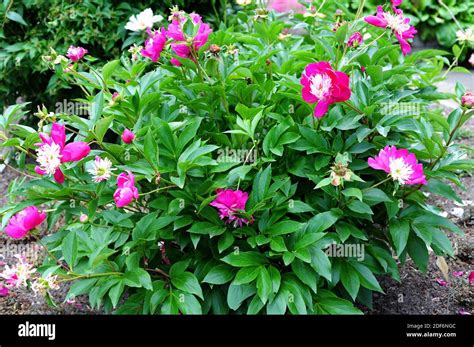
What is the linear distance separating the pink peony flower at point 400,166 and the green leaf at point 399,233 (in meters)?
0.21

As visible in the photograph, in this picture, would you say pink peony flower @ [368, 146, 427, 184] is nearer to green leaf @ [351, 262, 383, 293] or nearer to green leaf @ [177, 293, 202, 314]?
green leaf @ [351, 262, 383, 293]

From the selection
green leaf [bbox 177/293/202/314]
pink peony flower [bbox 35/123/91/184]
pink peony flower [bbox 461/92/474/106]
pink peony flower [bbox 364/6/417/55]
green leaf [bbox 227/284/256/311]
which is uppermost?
pink peony flower [bbox 364/6/417/55]

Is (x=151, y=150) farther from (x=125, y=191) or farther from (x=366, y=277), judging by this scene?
(x=366, y=277)

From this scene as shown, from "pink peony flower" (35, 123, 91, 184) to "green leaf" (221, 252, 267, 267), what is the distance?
53 cm

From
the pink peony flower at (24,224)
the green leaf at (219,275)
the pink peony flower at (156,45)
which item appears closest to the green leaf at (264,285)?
the green leaf at (219,275)

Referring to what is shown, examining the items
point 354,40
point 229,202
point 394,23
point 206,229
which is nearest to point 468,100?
point 394,23

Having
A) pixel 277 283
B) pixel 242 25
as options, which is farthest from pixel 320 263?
pixel 242 25

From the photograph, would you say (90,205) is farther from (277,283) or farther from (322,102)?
(322,102)

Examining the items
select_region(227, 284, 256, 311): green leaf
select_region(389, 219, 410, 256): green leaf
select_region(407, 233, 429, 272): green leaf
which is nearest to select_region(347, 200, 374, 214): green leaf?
select_region(389, 219, 410, 256): green leaf

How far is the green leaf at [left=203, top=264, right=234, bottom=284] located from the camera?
6.03ft

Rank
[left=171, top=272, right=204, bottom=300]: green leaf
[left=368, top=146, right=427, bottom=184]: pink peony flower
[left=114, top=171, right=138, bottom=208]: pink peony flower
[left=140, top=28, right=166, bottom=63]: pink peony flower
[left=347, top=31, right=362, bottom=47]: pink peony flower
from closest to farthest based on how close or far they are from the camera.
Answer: [left=114, top=171, right=138, bottom=208]: pink peony flower, [left=368, top=146, right=427, bottom=184]: pink peony flower, [left=171, top=272, right=204, bottom=300]: green leaf, [left=140, top=28, right=166, bottom=63]: pink peony flower, [left=347, top=31, right=362, bottom=47]: pink peony flower

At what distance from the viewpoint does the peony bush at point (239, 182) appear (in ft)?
5.79

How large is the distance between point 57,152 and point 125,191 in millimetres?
234
